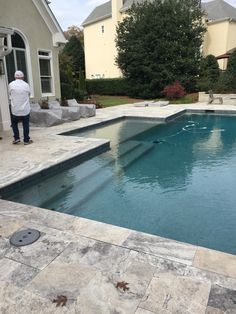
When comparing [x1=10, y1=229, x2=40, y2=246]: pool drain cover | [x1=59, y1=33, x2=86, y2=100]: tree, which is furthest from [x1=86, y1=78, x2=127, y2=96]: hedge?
[x1=10, y1=229, x2=40, y2=246]: pool drain cover

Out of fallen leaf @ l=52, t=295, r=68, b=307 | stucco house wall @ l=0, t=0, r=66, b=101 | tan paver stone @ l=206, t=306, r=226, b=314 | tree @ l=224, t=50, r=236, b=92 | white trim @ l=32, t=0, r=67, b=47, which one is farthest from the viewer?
tree @ l=224, t=50, r=236, b=92

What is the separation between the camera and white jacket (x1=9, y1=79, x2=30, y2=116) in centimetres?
682

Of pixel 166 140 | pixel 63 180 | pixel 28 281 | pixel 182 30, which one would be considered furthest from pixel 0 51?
pixel 182 30

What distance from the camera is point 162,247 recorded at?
2785 mm

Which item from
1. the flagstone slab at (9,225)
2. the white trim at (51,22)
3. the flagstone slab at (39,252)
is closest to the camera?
the flagstone slab at (39,252)

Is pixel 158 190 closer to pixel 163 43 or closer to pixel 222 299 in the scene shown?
pixel 222 299

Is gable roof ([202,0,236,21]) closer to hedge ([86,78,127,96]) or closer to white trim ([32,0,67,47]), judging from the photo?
hedge ([86,78,127,96])

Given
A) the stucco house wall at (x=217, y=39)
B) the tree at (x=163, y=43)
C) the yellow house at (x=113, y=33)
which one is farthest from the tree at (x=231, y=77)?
the stucco house wall at (x=217, y=39)

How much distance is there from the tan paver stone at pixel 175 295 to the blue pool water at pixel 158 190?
3.97 feet

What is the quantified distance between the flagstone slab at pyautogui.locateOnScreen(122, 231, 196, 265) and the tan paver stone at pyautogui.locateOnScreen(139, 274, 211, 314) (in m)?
0.29

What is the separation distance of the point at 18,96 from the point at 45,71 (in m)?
6.54

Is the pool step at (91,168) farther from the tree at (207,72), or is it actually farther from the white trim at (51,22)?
the tree at (207,72)

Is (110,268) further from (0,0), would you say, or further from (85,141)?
(0,0)

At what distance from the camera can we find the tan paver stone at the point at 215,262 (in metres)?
2.42
